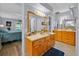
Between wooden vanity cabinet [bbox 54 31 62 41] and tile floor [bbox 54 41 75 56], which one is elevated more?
wooden vanity cabinet [bbox 54 31 62 41]

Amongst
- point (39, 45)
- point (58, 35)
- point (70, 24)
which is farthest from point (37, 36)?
point (70, 24)

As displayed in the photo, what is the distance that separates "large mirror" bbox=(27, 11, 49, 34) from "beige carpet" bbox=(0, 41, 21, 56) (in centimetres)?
29

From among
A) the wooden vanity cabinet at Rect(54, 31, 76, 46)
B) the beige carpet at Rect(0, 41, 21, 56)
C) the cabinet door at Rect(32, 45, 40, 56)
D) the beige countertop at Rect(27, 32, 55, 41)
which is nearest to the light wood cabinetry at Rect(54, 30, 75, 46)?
the wooden vanity cabinet at Rect(54, 31, 76, 46)

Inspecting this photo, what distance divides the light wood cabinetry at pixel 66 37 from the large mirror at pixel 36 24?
0.68ft

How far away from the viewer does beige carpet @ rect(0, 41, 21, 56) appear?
5.32 ft

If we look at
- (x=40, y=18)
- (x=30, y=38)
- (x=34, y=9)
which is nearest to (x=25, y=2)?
(x=34, y=9)

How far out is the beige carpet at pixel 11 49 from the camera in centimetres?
162

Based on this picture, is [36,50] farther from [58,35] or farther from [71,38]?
[71,38]

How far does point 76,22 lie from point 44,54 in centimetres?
71

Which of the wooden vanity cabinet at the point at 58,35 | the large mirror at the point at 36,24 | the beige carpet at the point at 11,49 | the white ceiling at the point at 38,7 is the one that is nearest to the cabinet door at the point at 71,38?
the wooden vanity cabinet at the point at 58,35

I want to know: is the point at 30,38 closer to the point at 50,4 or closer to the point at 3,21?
the point at 3,21

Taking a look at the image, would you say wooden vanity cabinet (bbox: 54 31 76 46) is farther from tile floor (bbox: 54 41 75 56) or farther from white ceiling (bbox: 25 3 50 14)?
white ceiling (bbox: 25 3 50 14)

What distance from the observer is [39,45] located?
164cm

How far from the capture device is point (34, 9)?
163 cm
